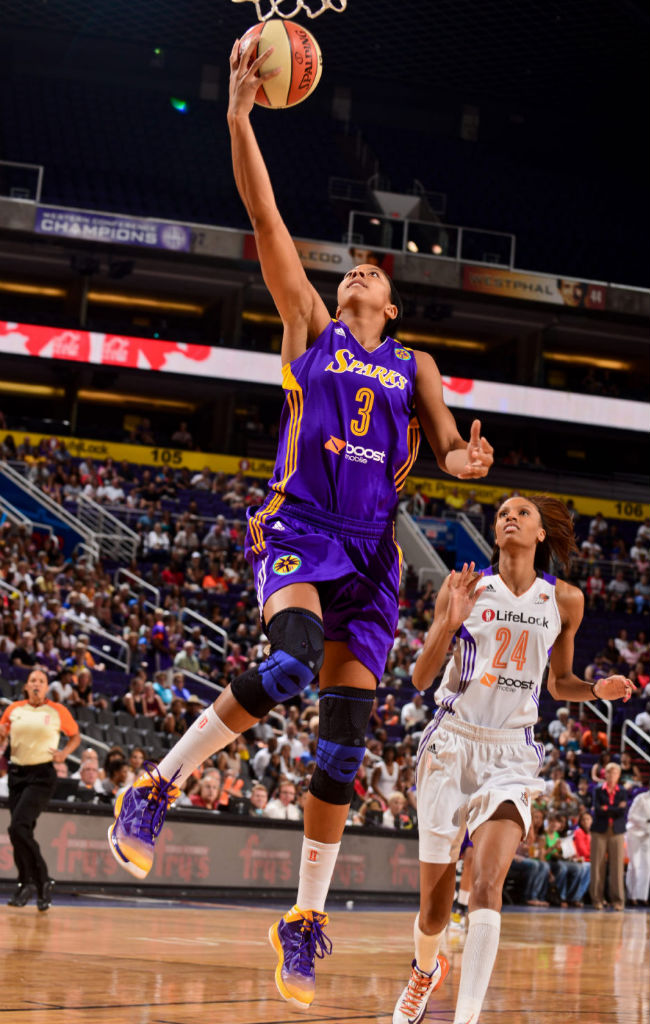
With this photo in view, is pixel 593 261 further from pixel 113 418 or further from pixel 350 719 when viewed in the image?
pixel 350 719

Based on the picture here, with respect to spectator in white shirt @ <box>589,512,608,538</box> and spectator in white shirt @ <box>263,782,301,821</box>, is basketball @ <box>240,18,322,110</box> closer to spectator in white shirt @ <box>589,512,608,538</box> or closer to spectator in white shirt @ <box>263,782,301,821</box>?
spectator in white shirt @ <box>263,782,301,821</box>

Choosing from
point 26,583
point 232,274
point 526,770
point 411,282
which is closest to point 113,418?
point 232,274

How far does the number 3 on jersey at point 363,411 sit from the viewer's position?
486 centimetres

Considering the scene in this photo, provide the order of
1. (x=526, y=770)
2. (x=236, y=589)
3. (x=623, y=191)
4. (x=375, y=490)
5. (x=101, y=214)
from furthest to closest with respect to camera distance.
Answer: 1. (x=623, y=191)
2. (x=101, y=214)
3. (x=236, y=589)
4. (x=526, y=770)
5. (x=375, y=490)

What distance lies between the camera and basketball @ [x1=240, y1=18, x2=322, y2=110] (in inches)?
183

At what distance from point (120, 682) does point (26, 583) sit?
259 cm

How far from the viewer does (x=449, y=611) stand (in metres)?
5.41

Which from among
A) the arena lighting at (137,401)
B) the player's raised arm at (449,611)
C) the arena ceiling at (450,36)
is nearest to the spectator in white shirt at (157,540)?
the arena lighting at (137,401)

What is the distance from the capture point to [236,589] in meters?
25.1

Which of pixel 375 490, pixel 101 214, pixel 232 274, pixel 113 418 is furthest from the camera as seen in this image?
pixel 113 418

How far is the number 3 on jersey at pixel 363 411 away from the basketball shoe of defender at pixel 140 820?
148 cm

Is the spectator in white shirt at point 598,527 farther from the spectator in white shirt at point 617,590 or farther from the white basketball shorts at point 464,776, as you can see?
the white basketball shorts at point 464,776

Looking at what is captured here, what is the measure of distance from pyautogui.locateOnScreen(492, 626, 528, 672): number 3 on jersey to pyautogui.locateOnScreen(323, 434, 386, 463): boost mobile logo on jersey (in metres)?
1.60

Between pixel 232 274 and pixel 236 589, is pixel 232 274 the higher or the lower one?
the higher one
